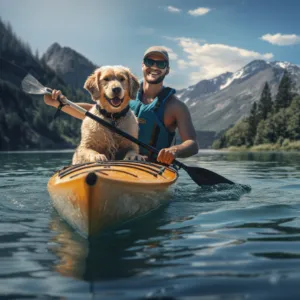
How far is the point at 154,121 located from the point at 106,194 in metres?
4.03

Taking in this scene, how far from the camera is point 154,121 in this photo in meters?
8.13

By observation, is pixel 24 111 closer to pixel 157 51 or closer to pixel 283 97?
pixel 283 97

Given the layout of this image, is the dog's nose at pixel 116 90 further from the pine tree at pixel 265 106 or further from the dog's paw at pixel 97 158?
the pine tree at pixel 265 106

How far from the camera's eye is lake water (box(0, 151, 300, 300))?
9.93 ft

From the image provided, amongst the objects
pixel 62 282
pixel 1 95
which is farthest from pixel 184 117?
pixel 1 95

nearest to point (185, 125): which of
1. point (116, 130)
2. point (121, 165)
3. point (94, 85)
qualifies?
point (116, 130)

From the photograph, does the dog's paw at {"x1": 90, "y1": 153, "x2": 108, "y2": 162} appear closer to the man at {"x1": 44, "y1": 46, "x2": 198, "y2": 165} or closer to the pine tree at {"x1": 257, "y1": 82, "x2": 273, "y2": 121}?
the man at {"x1": 44, "y1": 46, "x2": 198, "y2": 165}

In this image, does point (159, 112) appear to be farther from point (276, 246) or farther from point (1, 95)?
point (1, 95)

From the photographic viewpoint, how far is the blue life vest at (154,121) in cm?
809

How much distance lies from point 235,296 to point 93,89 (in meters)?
4.88

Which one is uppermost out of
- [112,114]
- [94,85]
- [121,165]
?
[94,85]

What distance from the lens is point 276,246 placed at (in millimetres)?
4172

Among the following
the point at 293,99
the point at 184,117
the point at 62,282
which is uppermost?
the point at 293,99

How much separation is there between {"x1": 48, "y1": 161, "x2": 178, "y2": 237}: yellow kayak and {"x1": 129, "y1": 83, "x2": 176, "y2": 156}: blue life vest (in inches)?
95.6
